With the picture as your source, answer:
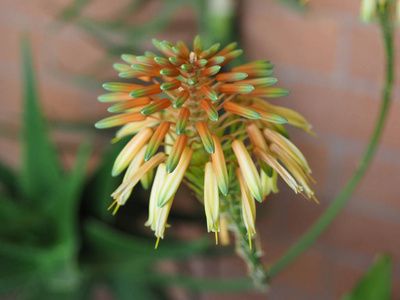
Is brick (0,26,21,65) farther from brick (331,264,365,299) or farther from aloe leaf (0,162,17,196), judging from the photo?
brick (331,264,365,299)

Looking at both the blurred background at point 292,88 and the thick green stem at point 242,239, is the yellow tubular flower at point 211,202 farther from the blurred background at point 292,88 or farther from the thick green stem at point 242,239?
the blurred background at point 292,88

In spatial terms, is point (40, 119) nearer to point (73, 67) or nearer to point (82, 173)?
point (82, 173)

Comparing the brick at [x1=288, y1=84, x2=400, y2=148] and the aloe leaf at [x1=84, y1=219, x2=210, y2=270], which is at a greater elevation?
the brick at [x1=288, y1=84, x2=400, y2=148]

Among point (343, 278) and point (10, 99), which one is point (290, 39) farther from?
point (10, 99)

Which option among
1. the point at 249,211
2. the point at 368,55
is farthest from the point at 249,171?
the point at 368,55

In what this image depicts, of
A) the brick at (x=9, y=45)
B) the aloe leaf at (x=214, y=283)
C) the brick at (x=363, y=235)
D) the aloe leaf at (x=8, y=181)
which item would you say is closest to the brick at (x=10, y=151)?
the brick at (x=9, y=45)

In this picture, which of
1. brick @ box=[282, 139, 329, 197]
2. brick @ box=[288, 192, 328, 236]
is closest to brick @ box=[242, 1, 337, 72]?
brick @ box=[282, 139, 329, 197]

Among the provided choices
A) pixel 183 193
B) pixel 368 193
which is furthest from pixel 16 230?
pixel 368 193
